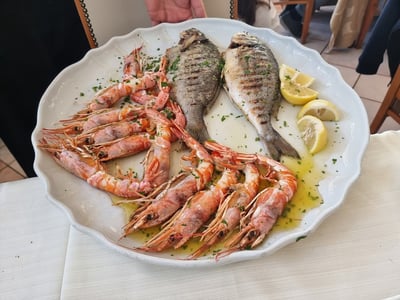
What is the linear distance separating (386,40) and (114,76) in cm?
162

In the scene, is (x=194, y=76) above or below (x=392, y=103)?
above

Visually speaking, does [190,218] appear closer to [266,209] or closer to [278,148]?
[266,209]

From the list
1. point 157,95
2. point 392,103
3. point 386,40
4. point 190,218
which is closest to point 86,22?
point 157,95

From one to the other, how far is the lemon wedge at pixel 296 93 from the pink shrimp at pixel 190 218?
49 centimetres

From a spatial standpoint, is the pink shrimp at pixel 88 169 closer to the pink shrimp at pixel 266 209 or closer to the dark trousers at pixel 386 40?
the pink shrimp at pixel 266 209

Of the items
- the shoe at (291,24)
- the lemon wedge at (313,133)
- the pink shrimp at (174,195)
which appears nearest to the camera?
the pink shrimp at (174,195)

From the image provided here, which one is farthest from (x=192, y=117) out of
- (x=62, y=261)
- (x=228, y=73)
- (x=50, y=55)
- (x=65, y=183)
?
(x=50, y=55)

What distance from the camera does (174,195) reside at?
3.51 feet

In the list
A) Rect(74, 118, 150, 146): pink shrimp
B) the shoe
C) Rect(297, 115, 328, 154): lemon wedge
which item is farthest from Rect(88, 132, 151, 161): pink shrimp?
the shoe

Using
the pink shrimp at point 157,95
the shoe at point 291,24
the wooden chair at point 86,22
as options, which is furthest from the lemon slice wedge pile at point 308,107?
the shoe at point 291,24

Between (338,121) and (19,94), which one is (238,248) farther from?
(19,94)

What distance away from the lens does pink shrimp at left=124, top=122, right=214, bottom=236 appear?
1032 mm

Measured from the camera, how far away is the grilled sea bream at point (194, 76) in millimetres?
1356

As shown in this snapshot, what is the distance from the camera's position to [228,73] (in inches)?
58.2
